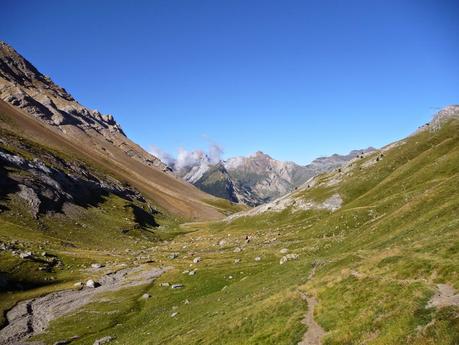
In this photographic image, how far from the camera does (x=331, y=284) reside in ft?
131

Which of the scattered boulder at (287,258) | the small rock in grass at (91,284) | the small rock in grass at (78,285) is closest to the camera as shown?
the scattered boulder at (287,258)

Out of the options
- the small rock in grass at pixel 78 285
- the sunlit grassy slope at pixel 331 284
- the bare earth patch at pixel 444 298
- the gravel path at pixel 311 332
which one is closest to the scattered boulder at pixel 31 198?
the sunlit grassy slope at pixel 331 284

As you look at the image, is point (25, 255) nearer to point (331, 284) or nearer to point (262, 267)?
point (262, 267)

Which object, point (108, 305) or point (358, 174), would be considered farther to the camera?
point (358, 174)

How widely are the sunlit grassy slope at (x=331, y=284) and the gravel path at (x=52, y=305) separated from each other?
2.79 meters

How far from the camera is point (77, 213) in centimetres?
14225

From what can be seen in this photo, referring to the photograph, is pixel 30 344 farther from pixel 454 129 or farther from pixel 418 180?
pixel 454 129

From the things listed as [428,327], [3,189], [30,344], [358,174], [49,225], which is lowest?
[428,327]

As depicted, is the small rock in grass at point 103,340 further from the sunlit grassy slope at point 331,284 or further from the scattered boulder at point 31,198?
the scattered boulder at point 31,198

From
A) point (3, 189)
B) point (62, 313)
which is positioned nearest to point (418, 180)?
point (62, 313)

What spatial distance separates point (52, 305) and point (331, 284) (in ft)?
160

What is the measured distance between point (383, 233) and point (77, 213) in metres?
113

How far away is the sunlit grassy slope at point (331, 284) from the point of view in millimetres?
28953

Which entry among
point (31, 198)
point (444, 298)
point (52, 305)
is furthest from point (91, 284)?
point (31, 198)
